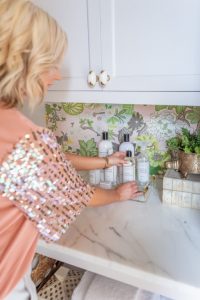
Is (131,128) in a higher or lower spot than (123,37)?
lower

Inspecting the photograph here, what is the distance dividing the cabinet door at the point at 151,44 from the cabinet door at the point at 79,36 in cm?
3

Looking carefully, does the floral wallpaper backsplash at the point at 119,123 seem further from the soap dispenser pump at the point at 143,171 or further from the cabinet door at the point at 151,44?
the cabinet door at the point at 151,44

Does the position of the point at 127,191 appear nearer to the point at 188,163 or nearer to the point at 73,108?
the point at 188,163

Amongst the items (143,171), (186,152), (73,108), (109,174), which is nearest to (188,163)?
(186,152)

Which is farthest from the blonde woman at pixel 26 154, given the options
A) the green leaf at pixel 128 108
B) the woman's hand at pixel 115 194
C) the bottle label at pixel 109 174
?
the green leaf at pixel 128 108

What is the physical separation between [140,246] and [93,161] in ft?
1.39

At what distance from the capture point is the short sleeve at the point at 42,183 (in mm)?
639

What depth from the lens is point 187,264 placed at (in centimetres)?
79

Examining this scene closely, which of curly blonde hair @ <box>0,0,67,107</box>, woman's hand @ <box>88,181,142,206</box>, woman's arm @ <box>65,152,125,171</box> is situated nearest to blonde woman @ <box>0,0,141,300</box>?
curly blonde hair @ <box>0,0,67,107</box>

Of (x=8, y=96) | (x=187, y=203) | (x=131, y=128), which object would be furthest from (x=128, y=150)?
(x=8, y=96)

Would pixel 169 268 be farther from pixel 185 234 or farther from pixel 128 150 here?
pixel 128 150

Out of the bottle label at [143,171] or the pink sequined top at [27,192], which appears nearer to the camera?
the pink sequined top at [27,192]

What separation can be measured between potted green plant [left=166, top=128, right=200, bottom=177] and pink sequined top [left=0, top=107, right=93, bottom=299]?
0.50 m

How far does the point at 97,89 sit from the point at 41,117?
694 millimetres
